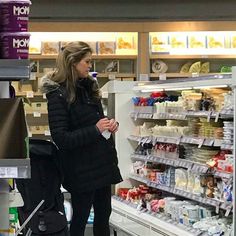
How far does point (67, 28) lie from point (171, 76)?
1.61 m

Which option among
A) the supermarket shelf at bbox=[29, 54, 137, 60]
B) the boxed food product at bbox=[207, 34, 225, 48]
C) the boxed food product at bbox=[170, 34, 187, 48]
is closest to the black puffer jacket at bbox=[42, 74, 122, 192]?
the supermarket shelf at bbox=[29, 54, 137, 60]

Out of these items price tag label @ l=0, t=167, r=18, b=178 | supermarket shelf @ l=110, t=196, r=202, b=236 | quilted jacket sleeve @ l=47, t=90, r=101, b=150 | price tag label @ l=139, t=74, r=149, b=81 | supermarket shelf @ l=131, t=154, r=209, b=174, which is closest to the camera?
price tag label @ l=0, t=167, r=18, b=178

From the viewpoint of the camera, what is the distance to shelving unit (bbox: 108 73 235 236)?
12.9ft

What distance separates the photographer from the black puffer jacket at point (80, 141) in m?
3.83

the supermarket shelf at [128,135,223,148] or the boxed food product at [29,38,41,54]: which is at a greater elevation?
the boxed food product at [29,38,41,54]

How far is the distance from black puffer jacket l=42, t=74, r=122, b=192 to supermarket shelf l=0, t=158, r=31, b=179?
6.44 ft

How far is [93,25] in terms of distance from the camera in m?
7.91

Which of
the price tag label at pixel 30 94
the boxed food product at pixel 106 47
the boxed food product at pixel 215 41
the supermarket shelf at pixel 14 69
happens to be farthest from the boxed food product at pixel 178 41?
the supermarket shelf at pixel 14 69

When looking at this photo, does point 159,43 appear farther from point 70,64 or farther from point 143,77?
point 70,64

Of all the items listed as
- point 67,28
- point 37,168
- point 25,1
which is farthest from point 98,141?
point 67,28

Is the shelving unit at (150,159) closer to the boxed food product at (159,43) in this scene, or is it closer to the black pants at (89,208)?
the black pants at (89,208)

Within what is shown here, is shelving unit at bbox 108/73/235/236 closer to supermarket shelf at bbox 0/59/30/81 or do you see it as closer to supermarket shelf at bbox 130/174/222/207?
supermarket shelf at bbox 130/174/222/207

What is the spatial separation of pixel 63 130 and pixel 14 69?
203 cm

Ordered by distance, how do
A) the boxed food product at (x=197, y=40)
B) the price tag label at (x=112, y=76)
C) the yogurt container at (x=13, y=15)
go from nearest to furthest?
the yogurt container at (x=13, y=15) < the price tag label at (x=112, y=76) < the boxed food product at (x=197, y=40)
